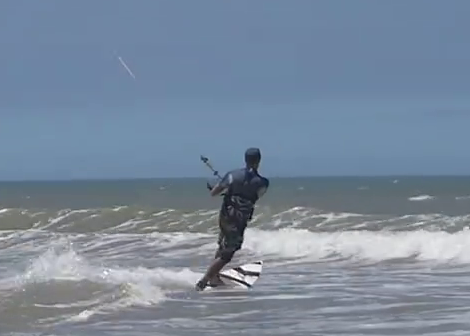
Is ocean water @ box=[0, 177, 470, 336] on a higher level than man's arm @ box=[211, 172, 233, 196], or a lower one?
lower

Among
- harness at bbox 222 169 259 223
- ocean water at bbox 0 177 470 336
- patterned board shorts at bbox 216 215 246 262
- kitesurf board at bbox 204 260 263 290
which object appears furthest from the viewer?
kitesurf board at bbox 204 260 263 290

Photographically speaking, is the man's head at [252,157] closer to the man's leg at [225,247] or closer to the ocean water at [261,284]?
the man's leg at [225,247]

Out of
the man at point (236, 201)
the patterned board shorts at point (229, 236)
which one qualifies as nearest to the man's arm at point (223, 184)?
the man at point (236, 201)

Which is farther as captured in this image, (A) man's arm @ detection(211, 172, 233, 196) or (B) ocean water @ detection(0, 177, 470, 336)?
(A) man's arm @ detection(211, 172, 233, 196)

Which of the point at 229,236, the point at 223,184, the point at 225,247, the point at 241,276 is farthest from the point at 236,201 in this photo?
the point at 241,276

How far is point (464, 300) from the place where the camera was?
10055 mm

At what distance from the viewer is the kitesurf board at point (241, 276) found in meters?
11.4

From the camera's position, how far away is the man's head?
35.2ft

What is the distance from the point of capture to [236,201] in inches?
428

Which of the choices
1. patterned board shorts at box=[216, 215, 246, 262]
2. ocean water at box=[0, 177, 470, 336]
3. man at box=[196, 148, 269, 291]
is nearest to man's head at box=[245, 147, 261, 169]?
man at box=[196, 148, 269, 291]

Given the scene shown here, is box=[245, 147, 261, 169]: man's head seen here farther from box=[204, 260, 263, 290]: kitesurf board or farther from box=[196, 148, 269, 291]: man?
box=[204, 260, 263, 290]: kitesurf board

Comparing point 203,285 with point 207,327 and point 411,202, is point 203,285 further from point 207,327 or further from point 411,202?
point 411,202

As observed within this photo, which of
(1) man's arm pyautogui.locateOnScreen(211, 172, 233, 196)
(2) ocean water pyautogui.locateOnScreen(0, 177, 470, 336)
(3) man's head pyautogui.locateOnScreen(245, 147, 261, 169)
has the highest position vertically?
(3) man's head pyautogui.locateOnScreen(245, 147, 261, 169)

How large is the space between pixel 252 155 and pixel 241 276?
1.75 m
